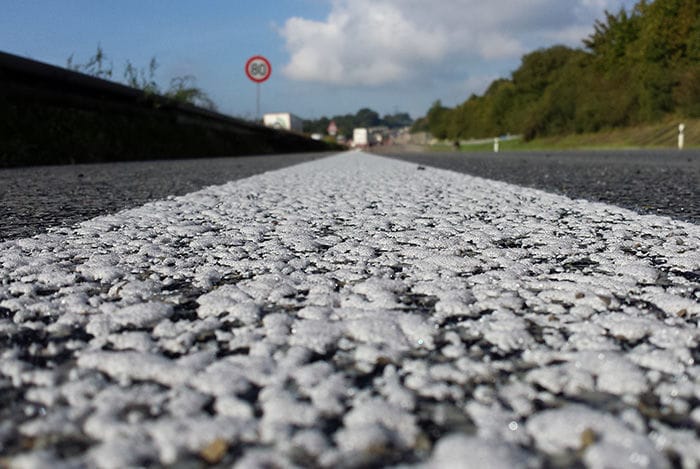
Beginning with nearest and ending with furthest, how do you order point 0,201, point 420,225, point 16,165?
point 420,225 → point 0,201 → point 16,165

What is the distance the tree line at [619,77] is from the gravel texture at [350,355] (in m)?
29.3

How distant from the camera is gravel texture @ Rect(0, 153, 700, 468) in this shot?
49 cm

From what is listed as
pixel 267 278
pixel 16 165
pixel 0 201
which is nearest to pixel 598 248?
pixel 267 278

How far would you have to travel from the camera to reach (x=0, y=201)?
2367 millimetres

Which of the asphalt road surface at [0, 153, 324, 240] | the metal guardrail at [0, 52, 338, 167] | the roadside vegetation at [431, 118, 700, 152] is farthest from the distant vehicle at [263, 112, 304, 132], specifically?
the asphalt road surface at [0, 153, 324, 240]

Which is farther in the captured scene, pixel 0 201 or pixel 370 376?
pixel 0 201

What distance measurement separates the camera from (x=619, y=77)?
37281mm

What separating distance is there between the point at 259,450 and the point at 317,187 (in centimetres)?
294

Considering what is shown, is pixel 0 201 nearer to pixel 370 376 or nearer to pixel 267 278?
pixel 267 278

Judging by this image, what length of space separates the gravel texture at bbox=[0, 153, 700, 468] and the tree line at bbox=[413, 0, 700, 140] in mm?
29280

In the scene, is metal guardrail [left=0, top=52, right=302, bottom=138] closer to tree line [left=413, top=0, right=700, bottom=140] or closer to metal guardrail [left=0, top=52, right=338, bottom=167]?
metal guardrail [left=0, top=52, right=338, bottom=167]

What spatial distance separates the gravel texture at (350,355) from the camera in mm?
491

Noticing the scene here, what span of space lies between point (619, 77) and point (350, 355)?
136ft

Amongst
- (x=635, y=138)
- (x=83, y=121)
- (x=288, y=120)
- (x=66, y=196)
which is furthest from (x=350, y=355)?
(x=288, y=120)
